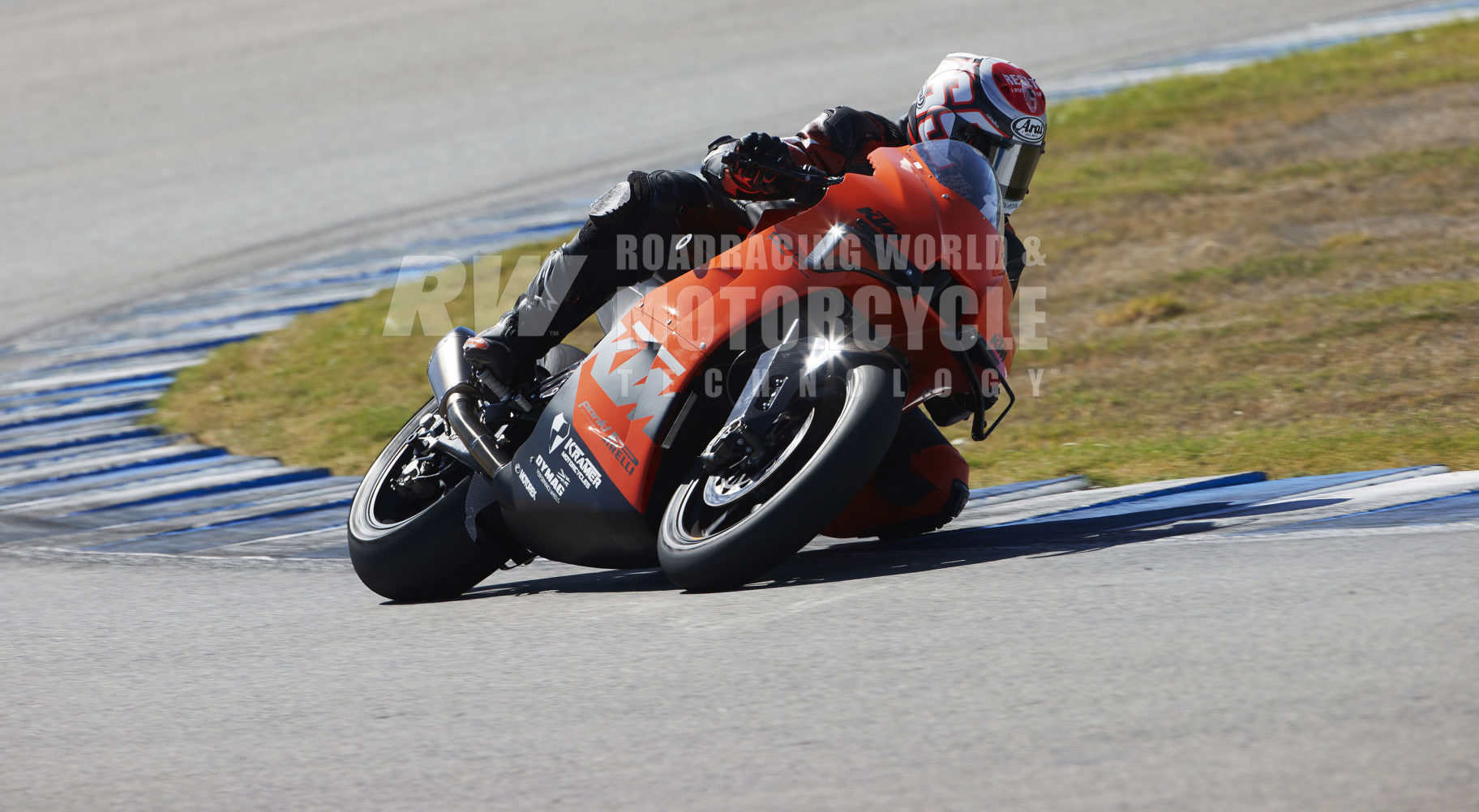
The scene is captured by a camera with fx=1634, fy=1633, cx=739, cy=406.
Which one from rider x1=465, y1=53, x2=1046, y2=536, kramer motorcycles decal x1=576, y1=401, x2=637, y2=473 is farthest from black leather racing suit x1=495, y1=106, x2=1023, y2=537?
kramer motorcycles decal x1=576, y1=401, x2=637, y2=473

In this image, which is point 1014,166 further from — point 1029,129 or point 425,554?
point 425,554

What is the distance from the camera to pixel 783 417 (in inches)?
160

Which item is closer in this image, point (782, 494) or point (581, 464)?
point (782, 494)

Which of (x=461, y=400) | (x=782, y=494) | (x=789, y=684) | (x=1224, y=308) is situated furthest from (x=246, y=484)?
(x=1224, y=308)

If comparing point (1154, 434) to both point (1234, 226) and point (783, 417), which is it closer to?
point (783, 417)

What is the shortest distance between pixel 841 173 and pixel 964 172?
0.45 m

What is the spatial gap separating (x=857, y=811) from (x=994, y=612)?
1074 mm

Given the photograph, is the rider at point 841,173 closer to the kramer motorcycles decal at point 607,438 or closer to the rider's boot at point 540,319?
the rider's boot at point 540,319

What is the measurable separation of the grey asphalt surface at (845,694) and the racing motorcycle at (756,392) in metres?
0.20

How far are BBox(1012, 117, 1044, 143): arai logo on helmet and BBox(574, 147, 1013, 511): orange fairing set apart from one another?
22 cm

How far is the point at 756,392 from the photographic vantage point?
407cm

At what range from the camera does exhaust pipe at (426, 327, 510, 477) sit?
4637mm

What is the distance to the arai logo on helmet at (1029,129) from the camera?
14.7 ft

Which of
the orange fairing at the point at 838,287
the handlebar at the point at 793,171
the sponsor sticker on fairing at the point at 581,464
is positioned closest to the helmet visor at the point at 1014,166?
the orange fairing at the point at 838,287
